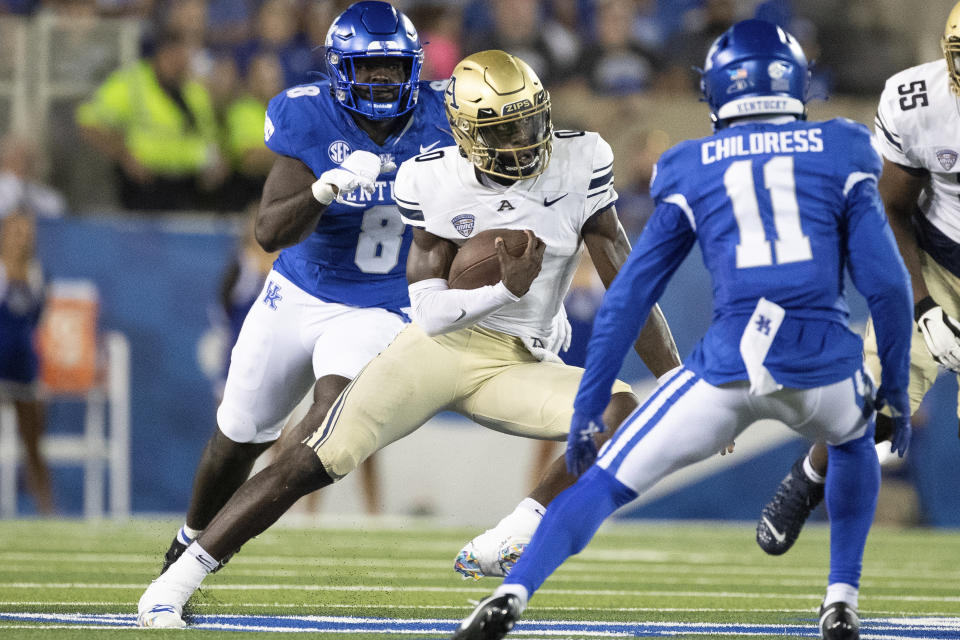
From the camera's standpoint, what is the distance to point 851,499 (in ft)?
9.88

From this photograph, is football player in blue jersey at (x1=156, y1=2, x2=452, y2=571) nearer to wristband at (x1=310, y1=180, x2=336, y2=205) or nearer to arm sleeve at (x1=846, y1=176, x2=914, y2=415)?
→ wristband at (x1=310, y1=180, x2=336, y2=205)

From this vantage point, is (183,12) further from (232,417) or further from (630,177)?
(232,417)

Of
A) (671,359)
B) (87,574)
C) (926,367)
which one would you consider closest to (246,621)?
(671,359)

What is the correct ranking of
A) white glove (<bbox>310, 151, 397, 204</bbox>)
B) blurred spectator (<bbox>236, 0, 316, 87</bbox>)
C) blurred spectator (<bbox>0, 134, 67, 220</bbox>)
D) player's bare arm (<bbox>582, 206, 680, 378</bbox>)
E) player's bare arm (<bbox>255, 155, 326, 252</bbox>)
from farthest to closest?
blurred spectator (<bbox>236, 0, 316, 87</bbox>) < blurred spectator (<bbox>0, 134, 67, 220</bbox>) < player's bare arm (<bbox>255, 155, 326, 252</bbox>) < white glove (<bbox>310, 151, 397, 204</bbox>) < player's bare arm (<bbox>582, 206, 680, 378</bbox>)

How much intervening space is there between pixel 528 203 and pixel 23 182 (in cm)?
546

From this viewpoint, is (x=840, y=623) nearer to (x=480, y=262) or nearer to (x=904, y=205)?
(x=480, y=262)

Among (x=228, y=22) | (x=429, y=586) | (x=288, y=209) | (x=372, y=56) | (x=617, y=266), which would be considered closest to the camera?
(x=617, y=266)

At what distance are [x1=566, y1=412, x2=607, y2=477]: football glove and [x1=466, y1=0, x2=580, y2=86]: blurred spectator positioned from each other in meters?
6.61

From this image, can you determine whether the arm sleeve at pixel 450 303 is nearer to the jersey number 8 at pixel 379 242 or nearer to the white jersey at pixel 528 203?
the white jersey at pixel 528 203

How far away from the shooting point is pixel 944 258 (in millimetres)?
4145

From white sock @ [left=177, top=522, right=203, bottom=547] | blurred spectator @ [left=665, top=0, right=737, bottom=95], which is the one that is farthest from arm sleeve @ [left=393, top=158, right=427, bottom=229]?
blurred spectator @ [left=665, top=0, right=737, bottom=95]

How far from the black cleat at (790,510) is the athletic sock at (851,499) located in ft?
3.26

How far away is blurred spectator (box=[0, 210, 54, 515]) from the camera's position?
788cm

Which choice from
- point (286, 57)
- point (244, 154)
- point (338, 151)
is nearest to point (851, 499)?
point (338, 151)
